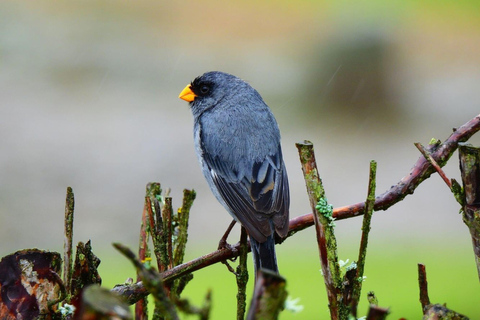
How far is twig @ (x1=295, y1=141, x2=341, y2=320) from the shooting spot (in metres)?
0.95

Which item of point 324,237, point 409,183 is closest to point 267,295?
point 324,237

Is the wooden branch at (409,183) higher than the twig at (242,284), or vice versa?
the wooden branch at (409,183)

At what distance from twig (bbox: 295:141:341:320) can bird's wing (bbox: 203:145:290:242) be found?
62 cm

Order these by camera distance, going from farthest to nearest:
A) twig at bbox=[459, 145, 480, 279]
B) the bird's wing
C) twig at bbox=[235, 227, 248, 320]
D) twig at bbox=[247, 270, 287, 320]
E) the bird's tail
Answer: the bird's wing → the bird's tail → twig at bbox=[235, 227, 248, 320] → twig at bbox=[459, 145, 480, 279] → twig at bbox=[247, 270, 287, 320]

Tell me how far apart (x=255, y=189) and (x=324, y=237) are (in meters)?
0.87

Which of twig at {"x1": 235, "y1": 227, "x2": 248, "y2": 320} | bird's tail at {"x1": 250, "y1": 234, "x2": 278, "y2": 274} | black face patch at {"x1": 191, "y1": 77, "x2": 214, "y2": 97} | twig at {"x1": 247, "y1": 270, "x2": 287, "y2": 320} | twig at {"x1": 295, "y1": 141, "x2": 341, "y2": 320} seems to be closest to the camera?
twig at {"x1": 247, "y1": 270, "x2": 287, "y2": 320}

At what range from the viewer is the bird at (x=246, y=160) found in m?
1.66

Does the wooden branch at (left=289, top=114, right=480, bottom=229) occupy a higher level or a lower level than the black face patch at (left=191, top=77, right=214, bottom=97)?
lower

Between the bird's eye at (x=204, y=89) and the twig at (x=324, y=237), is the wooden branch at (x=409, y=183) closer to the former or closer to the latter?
the twig at (x=324, y=237)

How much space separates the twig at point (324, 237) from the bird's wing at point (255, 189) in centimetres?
62

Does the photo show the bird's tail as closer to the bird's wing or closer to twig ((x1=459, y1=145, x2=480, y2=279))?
the bird's wing

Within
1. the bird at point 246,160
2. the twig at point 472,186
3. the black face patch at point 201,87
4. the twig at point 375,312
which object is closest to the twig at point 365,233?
the twig at point 472,186

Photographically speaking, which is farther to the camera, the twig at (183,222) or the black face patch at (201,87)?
the black face patch at (201,87)

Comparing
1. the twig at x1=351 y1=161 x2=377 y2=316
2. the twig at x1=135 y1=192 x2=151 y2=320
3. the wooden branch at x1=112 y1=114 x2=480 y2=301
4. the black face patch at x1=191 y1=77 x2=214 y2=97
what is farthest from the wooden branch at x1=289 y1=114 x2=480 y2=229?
the black face patch at x1=191 y1=77 x2=214 y2=97
